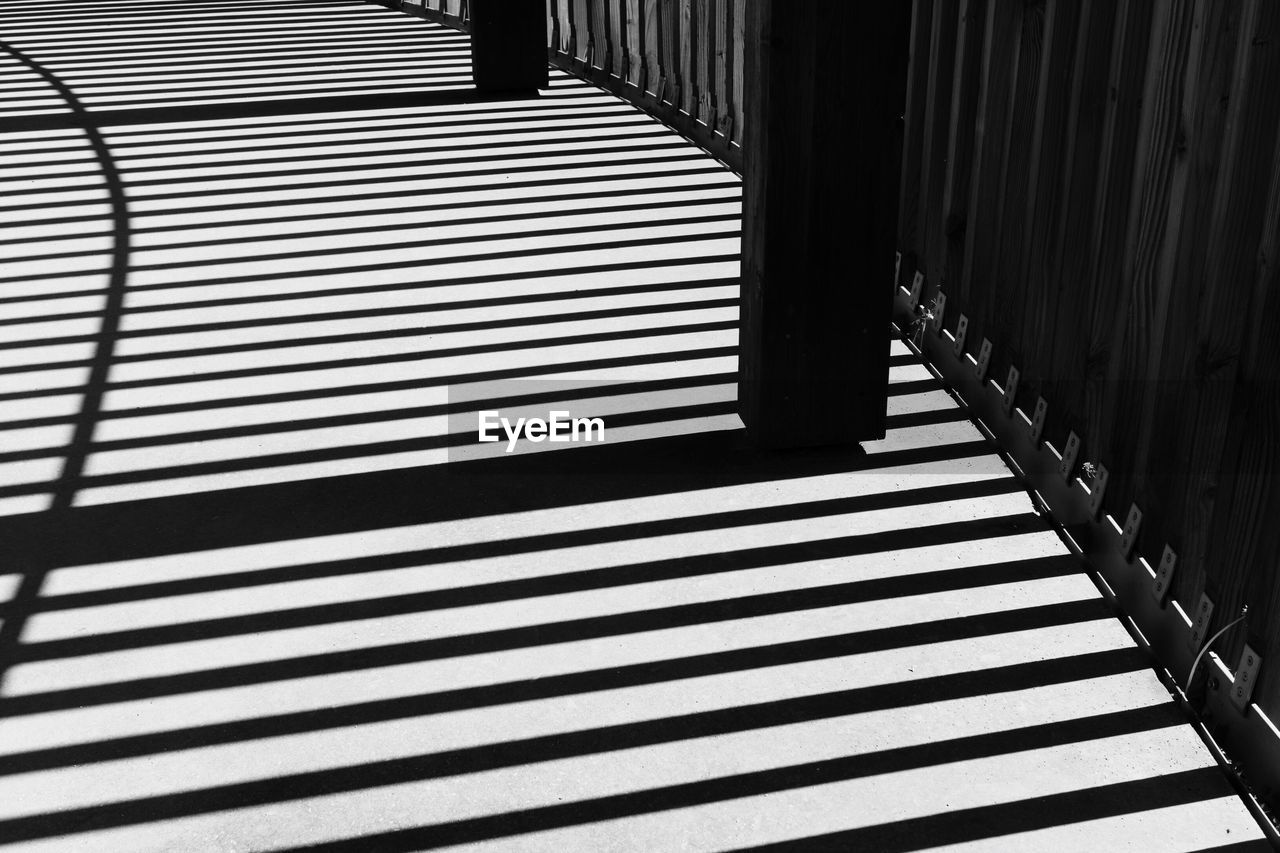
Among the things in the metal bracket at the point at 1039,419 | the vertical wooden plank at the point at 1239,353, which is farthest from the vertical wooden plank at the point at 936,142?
the vertical wooden plank at the point at 1239,353

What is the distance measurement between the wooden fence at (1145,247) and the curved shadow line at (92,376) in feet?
8.22

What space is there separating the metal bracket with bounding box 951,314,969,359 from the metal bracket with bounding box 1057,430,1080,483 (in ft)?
2.35

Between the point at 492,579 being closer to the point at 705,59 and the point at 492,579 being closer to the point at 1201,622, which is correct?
the point at 1201,622

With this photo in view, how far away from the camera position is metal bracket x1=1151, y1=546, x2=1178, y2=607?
278cm

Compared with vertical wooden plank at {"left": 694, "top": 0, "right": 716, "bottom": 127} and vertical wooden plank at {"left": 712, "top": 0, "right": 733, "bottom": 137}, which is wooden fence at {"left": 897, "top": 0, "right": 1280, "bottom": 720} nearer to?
vertical wooden plank at {"left": 712, "top": 0, "right": 733, "bottom": 137}

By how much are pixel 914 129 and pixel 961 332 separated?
0.74 metres

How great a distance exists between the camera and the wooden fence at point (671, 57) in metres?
6.03

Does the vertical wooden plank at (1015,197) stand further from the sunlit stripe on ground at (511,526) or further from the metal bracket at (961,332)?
the sunlit stripe on ground at (511,526)

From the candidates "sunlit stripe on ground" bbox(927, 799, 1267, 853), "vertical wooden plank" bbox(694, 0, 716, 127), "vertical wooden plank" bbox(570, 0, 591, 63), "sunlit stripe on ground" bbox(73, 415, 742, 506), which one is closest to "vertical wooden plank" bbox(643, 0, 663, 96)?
"vertical wooden plank" bbox(694, 0, 716, 127)

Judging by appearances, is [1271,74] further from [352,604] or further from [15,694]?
[15,694]

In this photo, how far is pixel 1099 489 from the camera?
313cm

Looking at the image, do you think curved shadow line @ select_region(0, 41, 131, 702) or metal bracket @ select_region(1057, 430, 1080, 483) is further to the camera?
metal bracket @ select_region(1057, 430, 1080, 483)

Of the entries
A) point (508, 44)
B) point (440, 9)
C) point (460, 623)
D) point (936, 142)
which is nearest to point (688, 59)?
point (508, 44)

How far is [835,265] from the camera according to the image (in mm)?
3508
